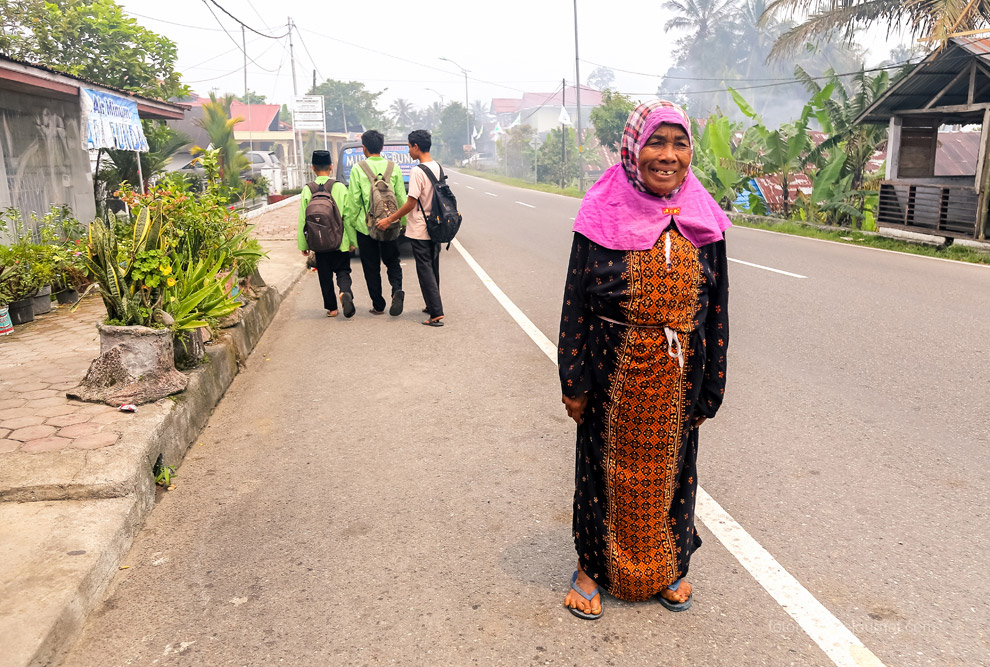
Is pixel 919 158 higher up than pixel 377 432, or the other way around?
pixel 919 158

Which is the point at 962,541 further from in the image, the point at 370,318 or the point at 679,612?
the point at 370,318

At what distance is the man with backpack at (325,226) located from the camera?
7.60 metres

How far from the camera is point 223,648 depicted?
8.93ft

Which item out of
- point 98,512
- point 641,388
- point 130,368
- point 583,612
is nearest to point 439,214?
point 130,368

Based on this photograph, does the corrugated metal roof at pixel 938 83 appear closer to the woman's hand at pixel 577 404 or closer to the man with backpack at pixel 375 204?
the man with backpack at pixel 375 204

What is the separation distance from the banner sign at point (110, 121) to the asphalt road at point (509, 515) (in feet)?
22.5

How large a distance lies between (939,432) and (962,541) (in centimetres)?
141

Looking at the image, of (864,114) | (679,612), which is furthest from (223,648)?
(864,114)

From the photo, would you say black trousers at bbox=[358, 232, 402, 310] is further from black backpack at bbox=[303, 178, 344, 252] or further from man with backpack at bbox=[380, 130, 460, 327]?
man with backpack at bbox=[380, 130, 460, 327]

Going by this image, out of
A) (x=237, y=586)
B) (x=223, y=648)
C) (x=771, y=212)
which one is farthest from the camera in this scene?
(x=771, y=212)

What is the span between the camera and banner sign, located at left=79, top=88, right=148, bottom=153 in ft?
37.3

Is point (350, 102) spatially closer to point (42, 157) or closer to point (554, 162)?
point (554, 162)

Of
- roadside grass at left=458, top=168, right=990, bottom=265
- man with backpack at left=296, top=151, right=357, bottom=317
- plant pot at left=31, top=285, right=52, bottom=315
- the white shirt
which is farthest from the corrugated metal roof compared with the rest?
plant pot at left=31, top=285, right=52, bottom=315

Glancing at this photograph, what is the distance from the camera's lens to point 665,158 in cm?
251
